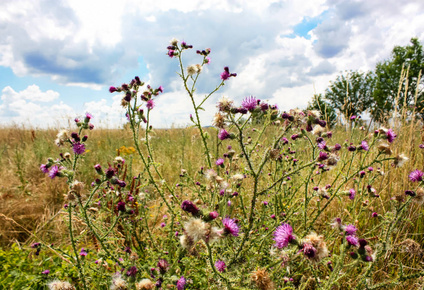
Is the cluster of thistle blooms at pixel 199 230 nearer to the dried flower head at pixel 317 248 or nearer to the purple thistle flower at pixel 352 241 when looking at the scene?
the dried flower head at pixel 317 248

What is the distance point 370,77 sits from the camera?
2856 cm

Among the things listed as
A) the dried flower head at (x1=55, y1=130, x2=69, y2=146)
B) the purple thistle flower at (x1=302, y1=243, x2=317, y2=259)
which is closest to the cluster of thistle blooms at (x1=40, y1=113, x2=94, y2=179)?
the dried flower head at (x1=55, y1=130, x2=69, y2=146)

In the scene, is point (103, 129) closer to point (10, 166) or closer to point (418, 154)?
point (10, 166)

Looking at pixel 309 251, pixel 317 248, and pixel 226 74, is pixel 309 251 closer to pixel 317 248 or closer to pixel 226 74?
pixel 317 248

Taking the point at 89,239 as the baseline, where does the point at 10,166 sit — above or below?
above

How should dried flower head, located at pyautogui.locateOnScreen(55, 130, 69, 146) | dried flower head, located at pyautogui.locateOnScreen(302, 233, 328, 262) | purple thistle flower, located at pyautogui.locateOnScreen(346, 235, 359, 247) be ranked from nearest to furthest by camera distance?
dried flower head, located at pyautogui.locateOnScreen(302, 233, 328, 262), purple thistle flower, located at pyautogui.locateOnScreen(346, 235, 359, 247), dried flower head, located at pyautogui.locateOnScreen(55, 130, 69, 146)

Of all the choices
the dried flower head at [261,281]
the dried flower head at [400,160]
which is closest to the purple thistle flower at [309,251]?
the dried flower head at [261,281]

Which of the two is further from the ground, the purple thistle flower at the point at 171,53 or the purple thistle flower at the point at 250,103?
the purple thistle flower at the point at 171,53

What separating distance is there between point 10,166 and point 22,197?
2.22 metres

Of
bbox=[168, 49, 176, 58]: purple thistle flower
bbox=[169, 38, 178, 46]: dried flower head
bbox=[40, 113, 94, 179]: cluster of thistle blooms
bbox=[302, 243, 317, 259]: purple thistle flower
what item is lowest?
bbox=[302, 243, 317, 259]: purple thistle flower

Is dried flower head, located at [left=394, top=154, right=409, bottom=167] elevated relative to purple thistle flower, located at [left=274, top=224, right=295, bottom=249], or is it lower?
elevated

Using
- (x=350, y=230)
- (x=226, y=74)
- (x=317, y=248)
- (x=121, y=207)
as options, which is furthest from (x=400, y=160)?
(x=121, y=207)

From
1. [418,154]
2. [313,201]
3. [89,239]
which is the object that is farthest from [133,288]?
[418,154]

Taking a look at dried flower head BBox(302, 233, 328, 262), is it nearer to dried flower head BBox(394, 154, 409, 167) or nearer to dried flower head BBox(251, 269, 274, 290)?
dried flower head BBox(251, 269, 274, 290)
